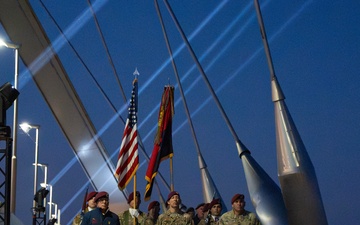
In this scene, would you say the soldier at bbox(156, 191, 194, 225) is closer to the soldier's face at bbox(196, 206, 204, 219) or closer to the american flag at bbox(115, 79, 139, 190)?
the american flag at bbox(115, 79, 139, 190)

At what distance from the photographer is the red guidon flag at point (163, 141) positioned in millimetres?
12281

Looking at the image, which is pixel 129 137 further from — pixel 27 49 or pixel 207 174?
pixel 27 49

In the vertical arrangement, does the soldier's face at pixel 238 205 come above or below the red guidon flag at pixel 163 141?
below

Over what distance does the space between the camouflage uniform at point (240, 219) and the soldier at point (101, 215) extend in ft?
6.30

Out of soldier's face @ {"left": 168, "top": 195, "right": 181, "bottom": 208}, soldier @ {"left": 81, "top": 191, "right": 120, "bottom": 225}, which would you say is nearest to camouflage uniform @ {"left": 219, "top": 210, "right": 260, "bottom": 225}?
soldier's face @ {"left": 168, "top": 195, "right": 181, "bottom": 208}

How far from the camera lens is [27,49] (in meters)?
23.6

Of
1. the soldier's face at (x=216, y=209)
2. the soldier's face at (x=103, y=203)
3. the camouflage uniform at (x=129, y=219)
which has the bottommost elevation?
the soldier's face at (x=103, y=203)

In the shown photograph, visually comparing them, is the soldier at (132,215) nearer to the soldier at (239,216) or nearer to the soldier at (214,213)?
the soldier at (214,213)

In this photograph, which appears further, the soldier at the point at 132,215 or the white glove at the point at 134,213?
the soldier at the point at 132,215

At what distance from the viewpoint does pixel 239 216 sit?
9.67 metres

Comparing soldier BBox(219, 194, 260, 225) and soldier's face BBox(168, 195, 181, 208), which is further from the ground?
soldier's face BBox(168, 195, 181, 208)

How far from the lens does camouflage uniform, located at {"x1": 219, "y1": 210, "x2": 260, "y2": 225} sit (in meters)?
9.58

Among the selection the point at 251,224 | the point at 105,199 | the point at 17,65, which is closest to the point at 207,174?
the point at 17,65

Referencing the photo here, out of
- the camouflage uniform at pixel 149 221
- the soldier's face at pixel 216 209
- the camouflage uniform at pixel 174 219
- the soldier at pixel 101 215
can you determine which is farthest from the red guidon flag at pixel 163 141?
the soldier at pixel 101 215
